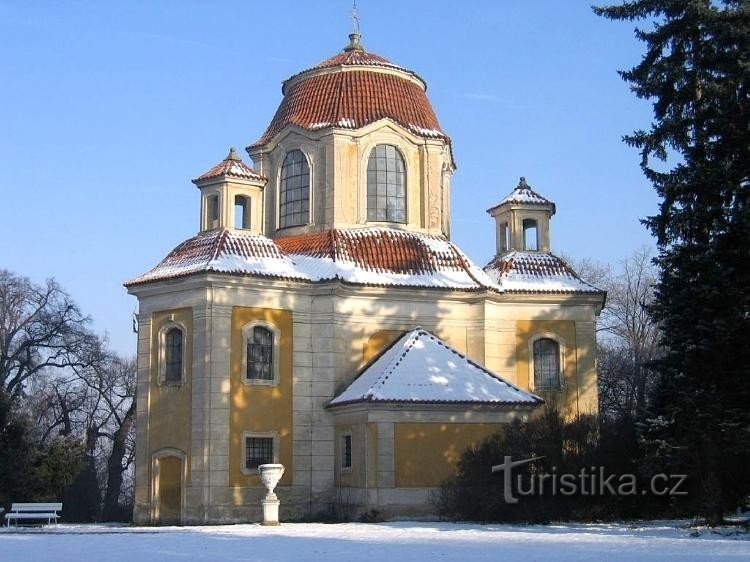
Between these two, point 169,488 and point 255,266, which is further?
point 255,266

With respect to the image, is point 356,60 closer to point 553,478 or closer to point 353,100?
point 353,100

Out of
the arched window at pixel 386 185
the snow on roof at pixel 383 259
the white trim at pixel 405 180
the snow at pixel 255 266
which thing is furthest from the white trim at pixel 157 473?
the arched window at pixel 386 185

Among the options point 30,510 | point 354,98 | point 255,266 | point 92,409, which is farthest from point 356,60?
point 92,409

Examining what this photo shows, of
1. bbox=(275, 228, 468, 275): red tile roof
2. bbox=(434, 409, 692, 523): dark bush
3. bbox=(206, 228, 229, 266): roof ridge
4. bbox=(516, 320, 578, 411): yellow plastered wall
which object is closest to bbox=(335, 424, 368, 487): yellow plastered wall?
bbox=(434, 409, 692, 523): dark bush

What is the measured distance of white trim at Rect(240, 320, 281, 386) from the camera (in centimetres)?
3072

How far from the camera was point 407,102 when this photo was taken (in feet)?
122

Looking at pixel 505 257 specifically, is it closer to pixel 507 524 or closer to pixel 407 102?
pixel 407 102

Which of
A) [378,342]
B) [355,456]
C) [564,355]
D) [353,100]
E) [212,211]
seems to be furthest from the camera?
[353,100]

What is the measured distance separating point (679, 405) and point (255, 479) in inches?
515

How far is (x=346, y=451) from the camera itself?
30859 millimetres

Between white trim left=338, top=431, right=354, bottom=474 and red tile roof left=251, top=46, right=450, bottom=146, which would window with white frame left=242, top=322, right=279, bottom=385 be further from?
red tile roof left=251, top=46, right=450, bottom=146

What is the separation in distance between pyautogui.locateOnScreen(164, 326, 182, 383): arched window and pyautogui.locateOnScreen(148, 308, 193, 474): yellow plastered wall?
0.26 meters

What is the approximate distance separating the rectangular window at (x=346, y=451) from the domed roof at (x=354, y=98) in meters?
10.6

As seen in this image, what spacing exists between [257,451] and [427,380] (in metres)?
5.25
